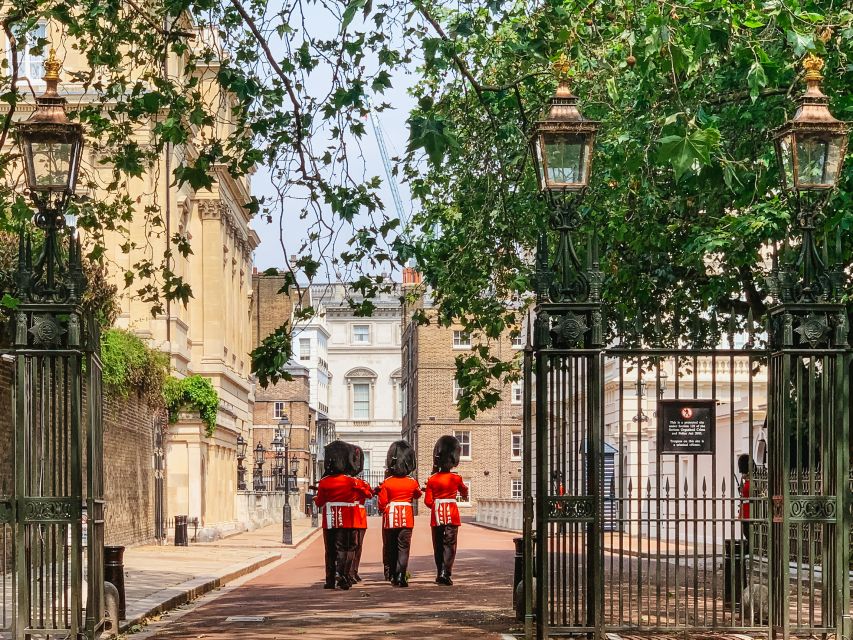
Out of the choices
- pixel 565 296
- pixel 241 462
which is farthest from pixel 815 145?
pixel 241 462

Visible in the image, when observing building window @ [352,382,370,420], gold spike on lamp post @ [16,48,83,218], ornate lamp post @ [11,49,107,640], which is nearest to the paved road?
ornate lamp post @ [11,49,107,640]

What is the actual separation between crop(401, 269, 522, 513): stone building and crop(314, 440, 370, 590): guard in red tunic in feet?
204

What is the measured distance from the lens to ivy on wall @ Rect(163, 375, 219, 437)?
130 feet

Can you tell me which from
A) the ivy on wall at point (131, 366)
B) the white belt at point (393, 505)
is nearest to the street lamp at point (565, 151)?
the white belt at point (393, 505)

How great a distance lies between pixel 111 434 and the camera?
2927 centimetres

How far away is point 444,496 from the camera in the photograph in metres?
20.9

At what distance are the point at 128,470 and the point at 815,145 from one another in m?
22.4

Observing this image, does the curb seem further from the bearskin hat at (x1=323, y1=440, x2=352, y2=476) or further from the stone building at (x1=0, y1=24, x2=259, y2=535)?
the stone building at (x1=0, y1=24, x2=259, y2=535)

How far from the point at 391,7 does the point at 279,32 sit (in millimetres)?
1028

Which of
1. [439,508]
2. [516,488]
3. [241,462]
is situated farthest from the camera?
[516,488]

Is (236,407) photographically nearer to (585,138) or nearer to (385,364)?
(585,138)

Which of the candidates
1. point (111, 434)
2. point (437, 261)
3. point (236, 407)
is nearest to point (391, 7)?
point (437, 261)

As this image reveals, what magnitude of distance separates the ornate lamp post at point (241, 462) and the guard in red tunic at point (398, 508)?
3435 cm

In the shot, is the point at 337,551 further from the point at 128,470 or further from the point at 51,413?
the point at 128,470
